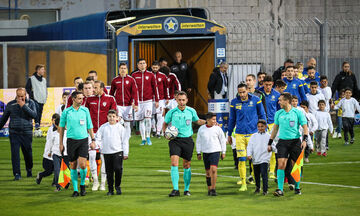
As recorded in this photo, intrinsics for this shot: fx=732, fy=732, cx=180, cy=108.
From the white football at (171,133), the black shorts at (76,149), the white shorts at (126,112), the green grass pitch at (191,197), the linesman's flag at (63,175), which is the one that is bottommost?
the green grass pitch at (191,197)

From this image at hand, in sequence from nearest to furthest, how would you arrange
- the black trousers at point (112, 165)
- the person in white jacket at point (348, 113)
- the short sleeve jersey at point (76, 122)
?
the black trousers at point (112, 165) < the short sleeve jersey at point (76, 122) < the person in white jacket at point (348, 113)

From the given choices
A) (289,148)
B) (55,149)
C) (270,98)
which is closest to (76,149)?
(55,149)

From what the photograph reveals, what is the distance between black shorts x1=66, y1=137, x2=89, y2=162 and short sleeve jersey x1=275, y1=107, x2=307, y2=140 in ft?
11.6

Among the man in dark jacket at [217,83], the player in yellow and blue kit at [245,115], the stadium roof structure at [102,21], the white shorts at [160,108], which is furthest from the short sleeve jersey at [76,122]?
the stadium roof structure at [102,21]

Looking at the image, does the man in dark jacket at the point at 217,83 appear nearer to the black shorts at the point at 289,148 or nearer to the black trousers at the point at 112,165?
the black shorts at the point at 289,148

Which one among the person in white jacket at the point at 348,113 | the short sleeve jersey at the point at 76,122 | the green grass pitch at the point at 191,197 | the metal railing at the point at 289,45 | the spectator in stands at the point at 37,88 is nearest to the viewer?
the green grass pitch at the point at 191,197

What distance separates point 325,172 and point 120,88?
6507 mm

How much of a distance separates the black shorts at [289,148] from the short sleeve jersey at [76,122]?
11.4ft

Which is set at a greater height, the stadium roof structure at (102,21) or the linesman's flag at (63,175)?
the stadium roof structure at (102,21)

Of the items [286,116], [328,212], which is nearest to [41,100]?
[286,116]

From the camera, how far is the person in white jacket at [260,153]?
42.4ft

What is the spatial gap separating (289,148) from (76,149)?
12.6ft

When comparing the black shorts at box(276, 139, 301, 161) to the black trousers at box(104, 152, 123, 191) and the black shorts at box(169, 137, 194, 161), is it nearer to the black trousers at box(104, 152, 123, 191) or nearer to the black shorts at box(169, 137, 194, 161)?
the black shorts at box(169, 137, 194, 161)

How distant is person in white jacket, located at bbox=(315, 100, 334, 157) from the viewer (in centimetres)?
1859
